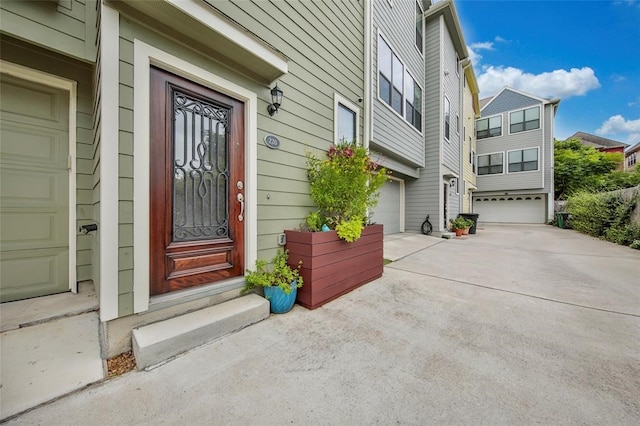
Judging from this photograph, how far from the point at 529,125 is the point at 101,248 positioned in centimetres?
2103

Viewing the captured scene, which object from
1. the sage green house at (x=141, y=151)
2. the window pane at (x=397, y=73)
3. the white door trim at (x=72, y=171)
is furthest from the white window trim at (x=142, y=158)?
the window pane at (x=397, y=73)

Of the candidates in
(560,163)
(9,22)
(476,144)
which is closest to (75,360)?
(9,22)

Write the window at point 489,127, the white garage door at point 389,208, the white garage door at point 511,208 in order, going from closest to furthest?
the white garage door at point 389,208, the white garage door at point 511,208, the window at point 489,127

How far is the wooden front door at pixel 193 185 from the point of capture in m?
2.00

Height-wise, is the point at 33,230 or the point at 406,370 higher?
the point at 33,230

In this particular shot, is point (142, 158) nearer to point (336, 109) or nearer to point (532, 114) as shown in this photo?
point (336, 109)

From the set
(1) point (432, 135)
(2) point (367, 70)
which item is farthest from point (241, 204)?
(1) point (432, 135)

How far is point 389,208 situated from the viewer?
802 centimetres

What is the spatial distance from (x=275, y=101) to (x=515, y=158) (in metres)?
18.6

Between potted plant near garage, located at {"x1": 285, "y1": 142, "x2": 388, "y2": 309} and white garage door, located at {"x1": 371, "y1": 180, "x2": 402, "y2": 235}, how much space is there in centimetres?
413

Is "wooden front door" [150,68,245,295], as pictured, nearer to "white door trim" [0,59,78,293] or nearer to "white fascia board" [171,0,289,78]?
"white fascia board" [171,0,289,78]

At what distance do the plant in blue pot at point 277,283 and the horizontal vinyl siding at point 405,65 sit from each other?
3986 mm

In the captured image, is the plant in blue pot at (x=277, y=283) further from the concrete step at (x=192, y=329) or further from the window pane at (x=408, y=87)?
the window pane at (x=408, y=87)

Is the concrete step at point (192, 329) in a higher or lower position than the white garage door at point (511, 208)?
lower
